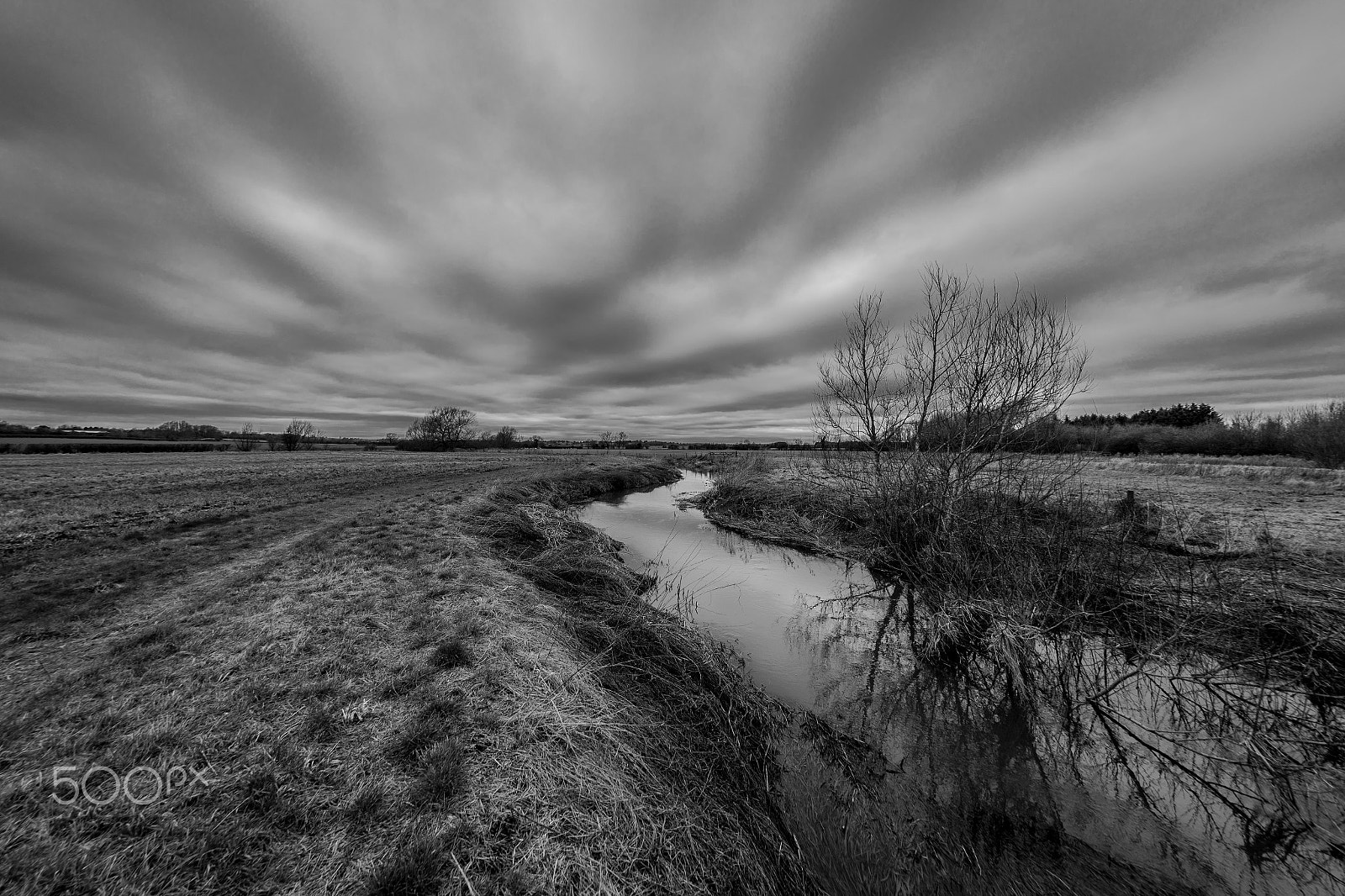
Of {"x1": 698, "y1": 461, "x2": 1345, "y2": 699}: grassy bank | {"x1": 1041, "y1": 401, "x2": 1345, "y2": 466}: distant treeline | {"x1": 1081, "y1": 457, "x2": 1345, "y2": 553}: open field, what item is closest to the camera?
{"x1": 698, "y1": 461, "x2": 1345, "y2": 699}: grassy bank

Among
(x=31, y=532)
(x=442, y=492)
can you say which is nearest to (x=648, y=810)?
(x=31, y=532)

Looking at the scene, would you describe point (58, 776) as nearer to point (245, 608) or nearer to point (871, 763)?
point (245, 608)

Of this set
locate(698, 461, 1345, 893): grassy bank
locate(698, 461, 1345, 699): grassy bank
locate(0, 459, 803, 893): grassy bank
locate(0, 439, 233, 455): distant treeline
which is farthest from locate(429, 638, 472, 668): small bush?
locate(0, 439, 233, 455): distant treeline

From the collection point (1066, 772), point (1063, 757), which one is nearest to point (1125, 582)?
point (1063, 757)

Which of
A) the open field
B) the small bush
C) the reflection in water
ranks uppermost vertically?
the open field

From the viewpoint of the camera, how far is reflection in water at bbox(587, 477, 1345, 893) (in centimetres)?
400

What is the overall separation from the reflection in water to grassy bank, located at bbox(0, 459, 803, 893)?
1.36 meters

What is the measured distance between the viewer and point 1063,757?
17.3 feet

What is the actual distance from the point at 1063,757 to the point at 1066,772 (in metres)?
0.27

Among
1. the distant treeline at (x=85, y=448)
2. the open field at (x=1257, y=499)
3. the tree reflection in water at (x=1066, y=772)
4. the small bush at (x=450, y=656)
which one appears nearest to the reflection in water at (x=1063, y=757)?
the tree reflection in water at (x=1066, y=772)

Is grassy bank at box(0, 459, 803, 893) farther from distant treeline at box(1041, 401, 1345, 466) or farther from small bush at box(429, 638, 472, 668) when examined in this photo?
distant treeline at box(1041, 401, 1345, 466)

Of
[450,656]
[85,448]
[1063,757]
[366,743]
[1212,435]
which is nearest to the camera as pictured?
[366,743]

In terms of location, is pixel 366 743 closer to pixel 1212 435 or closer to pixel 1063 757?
pixel 1063 757

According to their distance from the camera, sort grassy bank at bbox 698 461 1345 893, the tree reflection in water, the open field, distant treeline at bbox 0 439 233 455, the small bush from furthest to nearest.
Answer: distant treeline at bbox 0 439 233 455 < the open field < the small bush < grassy bank at bbox 698 461 1345 893 < the tree reflection in water
